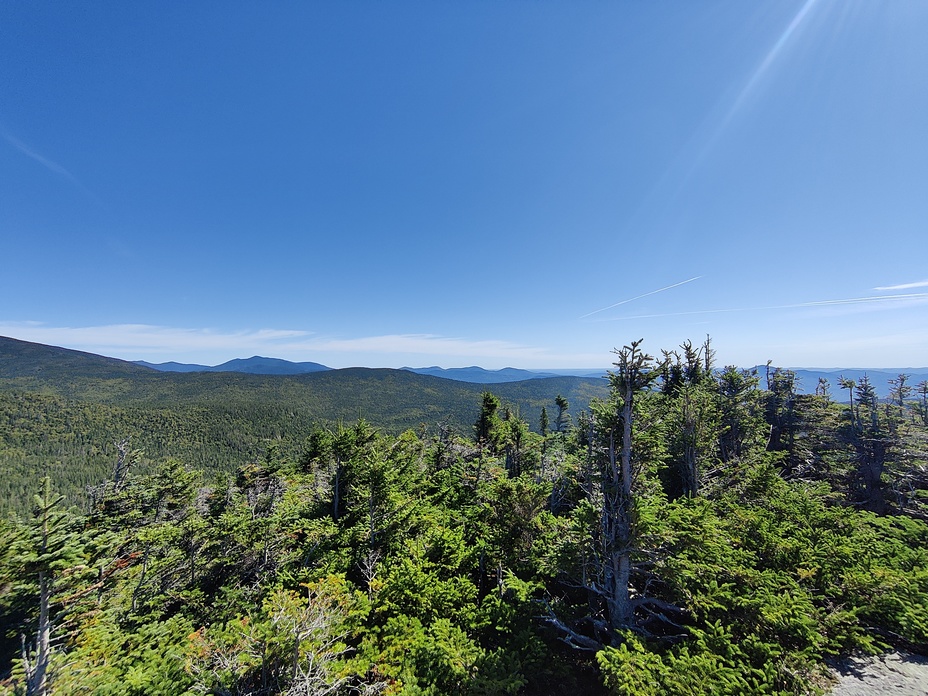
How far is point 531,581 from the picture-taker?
49.0 feet

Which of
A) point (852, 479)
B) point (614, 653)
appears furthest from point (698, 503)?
point (852, 479)

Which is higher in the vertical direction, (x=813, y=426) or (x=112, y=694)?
(x=813, y=426)

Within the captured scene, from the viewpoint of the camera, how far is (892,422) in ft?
85.9

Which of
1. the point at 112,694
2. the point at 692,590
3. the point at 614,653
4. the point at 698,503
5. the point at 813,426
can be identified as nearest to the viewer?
the point at 614,653

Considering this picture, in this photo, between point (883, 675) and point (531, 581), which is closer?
point (883, 675)

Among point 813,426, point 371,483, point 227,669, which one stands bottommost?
point 227,669

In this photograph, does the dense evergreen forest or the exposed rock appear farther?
the dense evergreen forest

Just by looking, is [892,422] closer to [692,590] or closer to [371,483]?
[692,590]

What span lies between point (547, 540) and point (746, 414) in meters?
20.8

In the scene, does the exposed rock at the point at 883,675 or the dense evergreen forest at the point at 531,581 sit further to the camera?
the dense evergreen forest at the point at 531,581

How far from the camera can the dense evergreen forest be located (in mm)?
9930

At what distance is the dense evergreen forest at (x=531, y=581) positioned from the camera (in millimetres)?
9930

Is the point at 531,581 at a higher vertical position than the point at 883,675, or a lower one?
lower

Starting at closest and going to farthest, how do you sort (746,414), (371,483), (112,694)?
(112,694) < (371,483) < (746,414)
